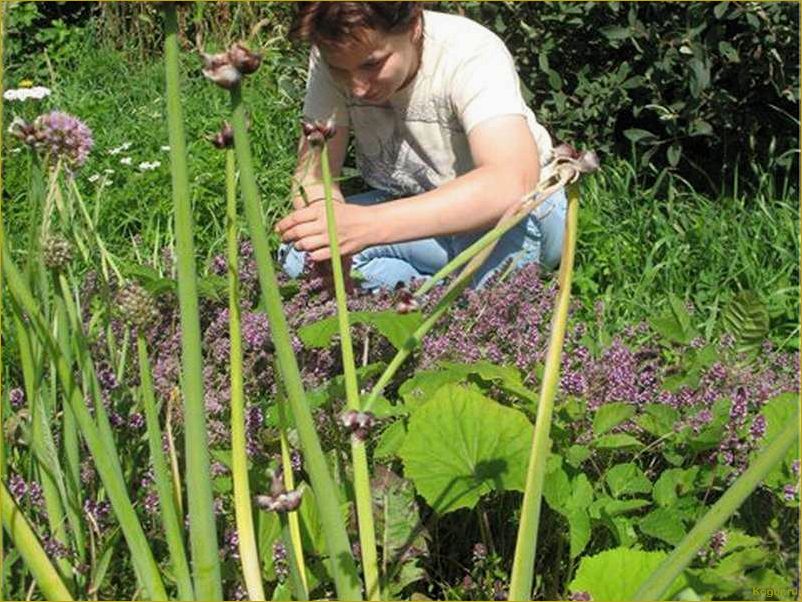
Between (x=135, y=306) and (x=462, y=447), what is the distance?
1.36 ft

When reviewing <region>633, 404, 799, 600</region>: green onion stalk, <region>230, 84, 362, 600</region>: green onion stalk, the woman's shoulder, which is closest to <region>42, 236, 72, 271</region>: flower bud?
<region>230, 84, 362, 600</region>: green onion stalk

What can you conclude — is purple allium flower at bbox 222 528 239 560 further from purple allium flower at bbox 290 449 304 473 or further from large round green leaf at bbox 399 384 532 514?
large round green leaf at bbox 399 384 532 514

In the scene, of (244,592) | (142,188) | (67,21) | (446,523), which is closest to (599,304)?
(446,523)

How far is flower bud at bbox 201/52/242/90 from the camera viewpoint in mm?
1025

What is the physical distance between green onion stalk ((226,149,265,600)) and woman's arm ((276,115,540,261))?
41.7 inches

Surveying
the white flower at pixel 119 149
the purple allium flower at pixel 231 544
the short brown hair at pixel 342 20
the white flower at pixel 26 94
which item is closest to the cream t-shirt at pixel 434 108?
the short brown hair at pixel 342 20

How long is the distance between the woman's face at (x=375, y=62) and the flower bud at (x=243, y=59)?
1413 mm

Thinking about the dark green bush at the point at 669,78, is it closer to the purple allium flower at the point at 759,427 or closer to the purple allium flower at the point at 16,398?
the purple allium flower at the point at 759,427

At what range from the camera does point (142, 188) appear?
11.2 feet

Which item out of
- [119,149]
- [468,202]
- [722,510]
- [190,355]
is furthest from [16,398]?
[119,149]

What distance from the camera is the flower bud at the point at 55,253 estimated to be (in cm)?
139

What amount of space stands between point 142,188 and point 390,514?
202 centimetres

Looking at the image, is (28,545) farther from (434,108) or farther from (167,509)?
(434,108)

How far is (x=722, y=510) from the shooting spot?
42.7 inches
